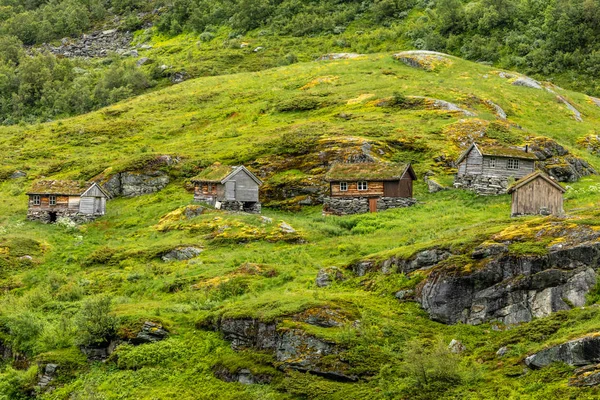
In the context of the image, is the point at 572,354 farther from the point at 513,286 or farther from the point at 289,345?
the point at 289,345

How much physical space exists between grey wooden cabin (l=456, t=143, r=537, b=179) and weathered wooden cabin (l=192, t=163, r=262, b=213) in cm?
1926

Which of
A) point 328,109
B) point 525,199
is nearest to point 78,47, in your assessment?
point 328,109

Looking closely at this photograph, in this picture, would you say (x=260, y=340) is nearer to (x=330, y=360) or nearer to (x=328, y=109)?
(x=330, y=360)

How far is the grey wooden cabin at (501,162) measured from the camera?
6738 cm

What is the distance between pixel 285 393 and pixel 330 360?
2491 millimetres

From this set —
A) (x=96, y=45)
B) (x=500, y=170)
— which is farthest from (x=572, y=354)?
(x=96, y=45)

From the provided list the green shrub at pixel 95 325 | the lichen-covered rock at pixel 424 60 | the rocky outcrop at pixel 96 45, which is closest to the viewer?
the green shrub at pixel 95 325

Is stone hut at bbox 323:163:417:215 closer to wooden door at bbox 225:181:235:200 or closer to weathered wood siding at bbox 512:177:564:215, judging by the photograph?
wooden door at bbox 225:181:235:200

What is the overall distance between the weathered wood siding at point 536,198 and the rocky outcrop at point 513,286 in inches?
541

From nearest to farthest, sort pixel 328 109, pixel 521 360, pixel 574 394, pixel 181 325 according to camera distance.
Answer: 1. pixel 574 394
2. pixel 521 360
3. pixel 181 325
4. pixel 328 109

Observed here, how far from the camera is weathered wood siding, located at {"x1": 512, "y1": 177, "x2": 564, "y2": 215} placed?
51.0 m

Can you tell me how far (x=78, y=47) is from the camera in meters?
190

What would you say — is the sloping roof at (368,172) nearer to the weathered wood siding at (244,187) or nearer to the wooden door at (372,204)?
the wooden door at (372,204)

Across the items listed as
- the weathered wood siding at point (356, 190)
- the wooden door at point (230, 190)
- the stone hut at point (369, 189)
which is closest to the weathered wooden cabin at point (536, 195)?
the stone hut at point (369, 189)
